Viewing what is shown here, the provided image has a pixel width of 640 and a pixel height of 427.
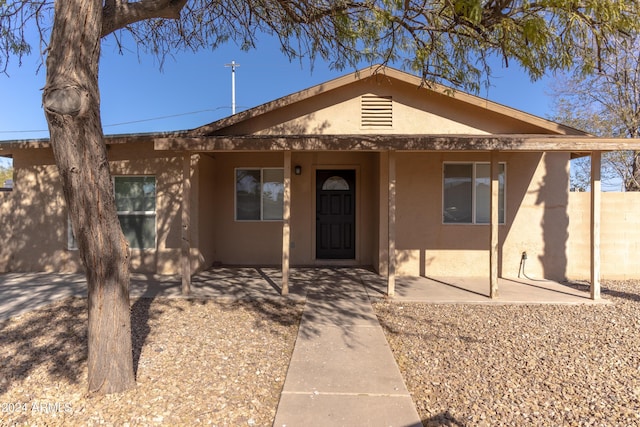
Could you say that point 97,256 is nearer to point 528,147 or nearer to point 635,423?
point 635,423

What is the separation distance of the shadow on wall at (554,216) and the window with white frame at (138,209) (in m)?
8.12

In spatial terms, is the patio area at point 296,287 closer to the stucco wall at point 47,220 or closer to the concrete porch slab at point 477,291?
the concrete porch slab at point 477,291

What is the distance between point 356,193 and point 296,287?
306 centimetres

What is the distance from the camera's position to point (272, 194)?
8734mm

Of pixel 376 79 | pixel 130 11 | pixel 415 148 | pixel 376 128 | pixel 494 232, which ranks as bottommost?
pixel 494 232

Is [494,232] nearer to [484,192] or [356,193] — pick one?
[484,192]

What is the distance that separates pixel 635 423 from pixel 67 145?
4.76m

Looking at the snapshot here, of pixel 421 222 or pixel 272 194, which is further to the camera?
pixel 272 194

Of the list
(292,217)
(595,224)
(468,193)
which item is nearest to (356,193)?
(292,217)

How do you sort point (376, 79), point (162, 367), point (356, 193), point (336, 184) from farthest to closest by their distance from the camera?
point (336, 184), point (356, 193), point (376, 79), point (162, 367)

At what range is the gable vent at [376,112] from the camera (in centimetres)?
738

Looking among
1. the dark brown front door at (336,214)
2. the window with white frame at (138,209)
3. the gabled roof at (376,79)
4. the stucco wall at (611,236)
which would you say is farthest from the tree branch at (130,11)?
the stucco wall at (611,236)

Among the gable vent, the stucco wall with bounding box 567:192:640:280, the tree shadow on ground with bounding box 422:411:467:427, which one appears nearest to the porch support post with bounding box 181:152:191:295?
the gable vent

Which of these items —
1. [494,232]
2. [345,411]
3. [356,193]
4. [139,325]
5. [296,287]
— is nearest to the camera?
[345,411]
